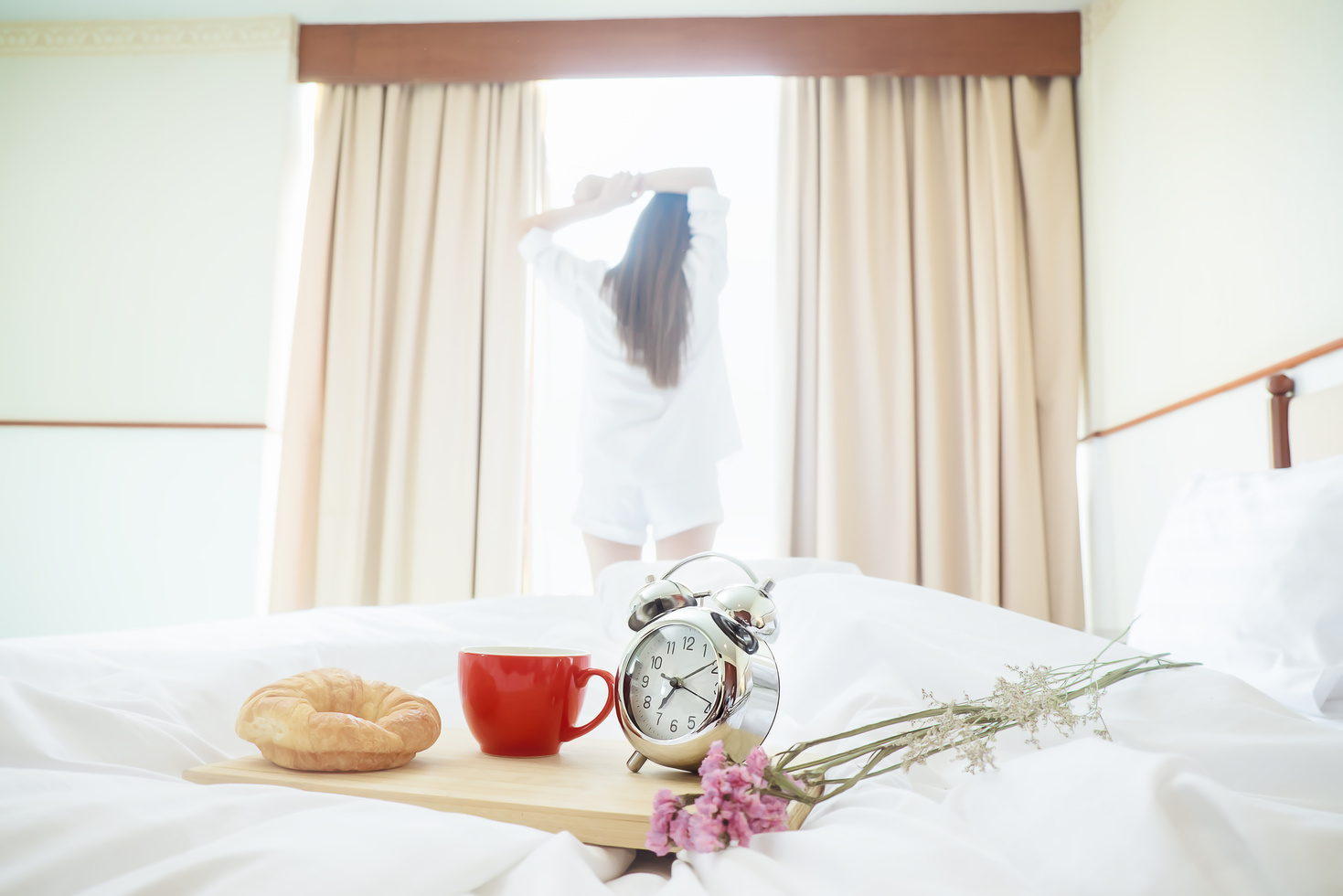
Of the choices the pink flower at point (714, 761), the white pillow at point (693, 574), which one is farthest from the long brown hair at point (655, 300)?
the pink flower at point (714, 761)

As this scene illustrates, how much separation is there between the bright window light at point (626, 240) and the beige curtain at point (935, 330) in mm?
182

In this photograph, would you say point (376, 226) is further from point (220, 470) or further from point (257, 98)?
point (220, 470)

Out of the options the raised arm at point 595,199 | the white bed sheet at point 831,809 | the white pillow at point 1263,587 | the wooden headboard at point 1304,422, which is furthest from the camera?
the raised arm at point 595,199

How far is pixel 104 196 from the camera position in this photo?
10.5ft

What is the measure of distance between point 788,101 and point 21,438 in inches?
119

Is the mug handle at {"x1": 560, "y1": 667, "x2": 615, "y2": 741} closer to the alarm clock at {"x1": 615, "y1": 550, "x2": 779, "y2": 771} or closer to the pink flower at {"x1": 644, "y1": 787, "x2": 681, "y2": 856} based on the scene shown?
the alarm clock at {"x1": 615, "y1": 550, "x2": 779, "y2": 771}

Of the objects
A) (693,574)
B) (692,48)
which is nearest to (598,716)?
(693,574)

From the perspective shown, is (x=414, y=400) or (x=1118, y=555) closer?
(x=1118, y=555)

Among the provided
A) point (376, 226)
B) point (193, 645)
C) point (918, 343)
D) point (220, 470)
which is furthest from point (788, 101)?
point (193, 645)

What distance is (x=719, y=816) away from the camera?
52 cm

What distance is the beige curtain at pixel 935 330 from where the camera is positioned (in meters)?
2.92

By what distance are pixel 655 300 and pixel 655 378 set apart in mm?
228

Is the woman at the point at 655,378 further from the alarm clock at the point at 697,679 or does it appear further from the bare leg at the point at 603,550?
the alarm clock at the point at 697,679

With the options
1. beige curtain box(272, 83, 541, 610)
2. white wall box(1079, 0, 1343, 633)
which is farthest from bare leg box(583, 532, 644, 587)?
white wall box(1079, 0, 1343, 633)
